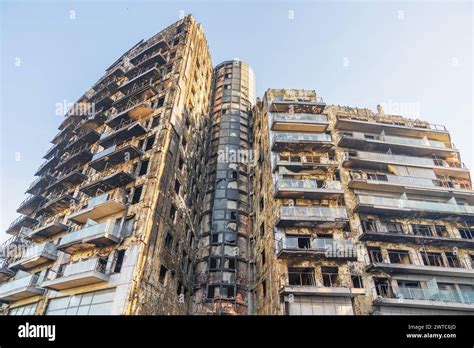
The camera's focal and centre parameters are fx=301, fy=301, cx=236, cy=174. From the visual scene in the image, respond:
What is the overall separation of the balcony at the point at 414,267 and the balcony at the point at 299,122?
50.7ft

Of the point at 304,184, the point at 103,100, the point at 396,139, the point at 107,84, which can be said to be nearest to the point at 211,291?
the point at 304,184

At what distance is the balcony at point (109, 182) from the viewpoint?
28.7 m

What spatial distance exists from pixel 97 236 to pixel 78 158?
58.6 feet

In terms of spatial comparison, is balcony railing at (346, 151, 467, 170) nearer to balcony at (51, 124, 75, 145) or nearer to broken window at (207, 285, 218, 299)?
broken window at (207, 285, 218, 299)

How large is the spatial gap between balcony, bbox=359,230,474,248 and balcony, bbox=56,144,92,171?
3279cm

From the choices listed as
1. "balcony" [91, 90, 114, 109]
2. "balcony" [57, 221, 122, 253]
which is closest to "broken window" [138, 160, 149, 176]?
"balcony" [57, 221, 122, 253]

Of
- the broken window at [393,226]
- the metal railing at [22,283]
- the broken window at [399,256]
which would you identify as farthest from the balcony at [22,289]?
the broken window at [393,226]

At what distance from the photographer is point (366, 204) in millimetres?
28969

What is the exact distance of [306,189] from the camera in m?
29.4

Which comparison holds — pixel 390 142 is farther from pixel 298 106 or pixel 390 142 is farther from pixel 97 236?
pixel 97 236

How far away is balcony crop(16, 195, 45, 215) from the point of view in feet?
137

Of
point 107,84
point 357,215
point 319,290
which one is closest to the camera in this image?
point 319,290

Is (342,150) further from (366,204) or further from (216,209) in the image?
(216,209)
